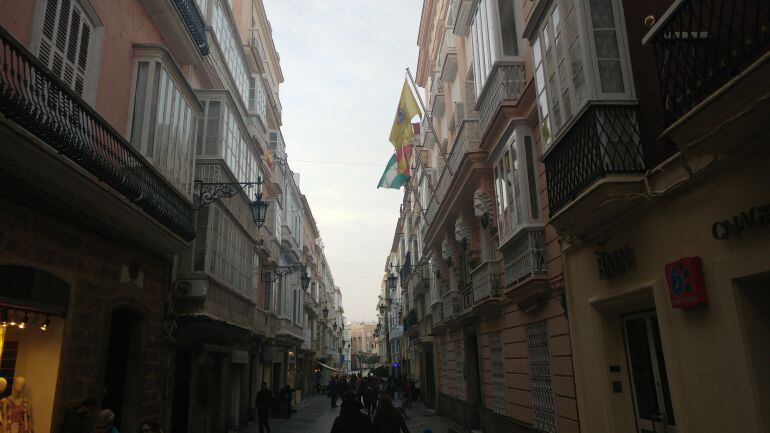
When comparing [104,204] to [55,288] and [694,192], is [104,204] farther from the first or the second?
[694,192]

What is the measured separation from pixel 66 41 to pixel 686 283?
8.58m

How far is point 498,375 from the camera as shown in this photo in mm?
13688

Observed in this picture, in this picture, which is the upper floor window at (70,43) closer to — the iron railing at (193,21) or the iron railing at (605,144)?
the iron railing at (193,21)

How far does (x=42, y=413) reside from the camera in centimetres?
718

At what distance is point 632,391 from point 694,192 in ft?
10.5

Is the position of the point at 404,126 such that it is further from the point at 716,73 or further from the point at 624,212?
the point at 716,73

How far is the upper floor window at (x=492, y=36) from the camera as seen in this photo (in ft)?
37.6

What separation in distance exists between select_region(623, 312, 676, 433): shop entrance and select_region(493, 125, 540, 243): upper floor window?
10.8 feet

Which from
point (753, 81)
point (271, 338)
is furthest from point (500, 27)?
point (271, 338)

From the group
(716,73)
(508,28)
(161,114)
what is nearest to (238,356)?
(161,114)

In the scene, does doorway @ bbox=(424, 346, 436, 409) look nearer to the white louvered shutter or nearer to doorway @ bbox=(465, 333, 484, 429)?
doorway @ bbox=(465, 333, 484, 429)

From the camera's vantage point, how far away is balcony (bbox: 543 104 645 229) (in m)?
6.35

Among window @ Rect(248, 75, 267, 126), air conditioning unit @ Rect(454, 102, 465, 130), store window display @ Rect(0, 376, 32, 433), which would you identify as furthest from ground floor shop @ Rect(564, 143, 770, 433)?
window @ Rect(248, 75, 267, 126)

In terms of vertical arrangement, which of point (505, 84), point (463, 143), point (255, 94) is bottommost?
point (505, 84)
